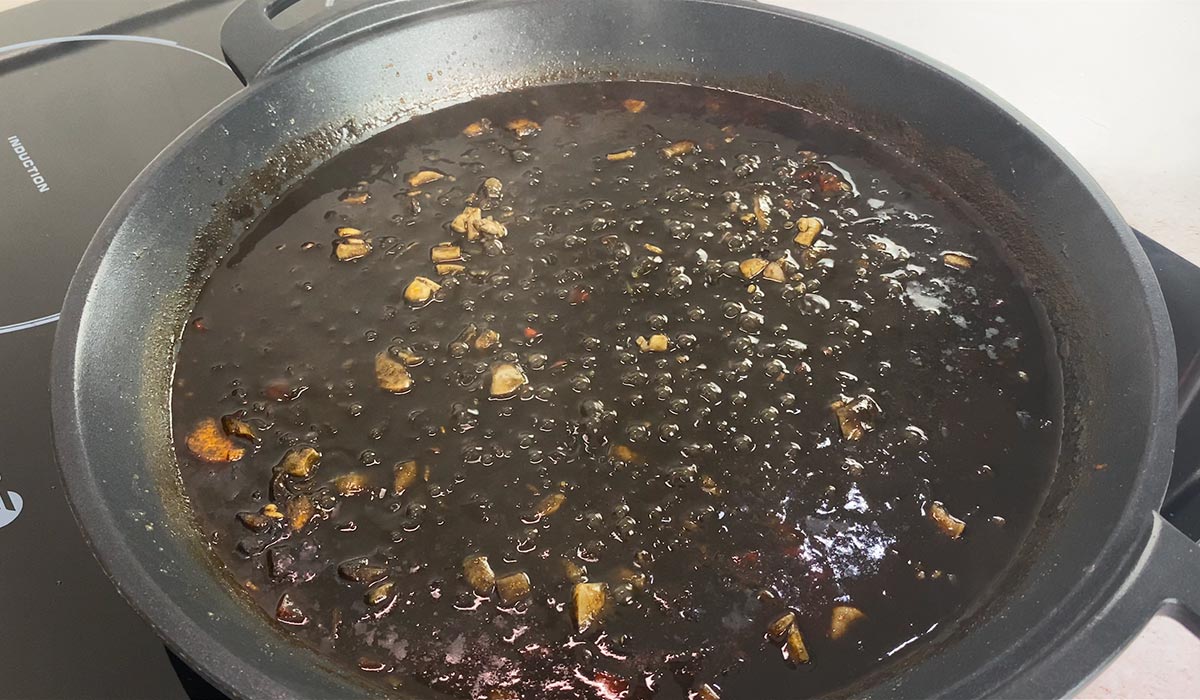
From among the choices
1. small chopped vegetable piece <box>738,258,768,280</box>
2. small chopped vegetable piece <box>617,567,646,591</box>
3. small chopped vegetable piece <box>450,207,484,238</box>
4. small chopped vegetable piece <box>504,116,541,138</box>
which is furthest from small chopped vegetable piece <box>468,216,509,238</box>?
small chopped vegetable piece <box>617,567,646,591</box>

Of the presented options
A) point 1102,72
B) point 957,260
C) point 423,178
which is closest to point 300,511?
point 423,178

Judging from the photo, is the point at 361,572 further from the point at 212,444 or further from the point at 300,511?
the point at 212,444

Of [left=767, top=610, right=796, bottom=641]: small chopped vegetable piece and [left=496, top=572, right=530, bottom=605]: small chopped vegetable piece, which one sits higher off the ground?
[left=767, top=610, right=796, bottom=641]: small chopped vegetable piece

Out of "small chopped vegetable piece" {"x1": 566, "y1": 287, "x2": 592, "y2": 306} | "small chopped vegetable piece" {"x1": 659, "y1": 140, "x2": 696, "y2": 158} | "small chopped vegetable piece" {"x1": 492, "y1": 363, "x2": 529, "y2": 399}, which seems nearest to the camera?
"small chopped vegetable piece" {"x1": 492, "y1": 363, "x2": 529, "y2": 399}

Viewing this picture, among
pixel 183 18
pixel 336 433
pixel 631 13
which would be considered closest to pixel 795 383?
pixel 336 433

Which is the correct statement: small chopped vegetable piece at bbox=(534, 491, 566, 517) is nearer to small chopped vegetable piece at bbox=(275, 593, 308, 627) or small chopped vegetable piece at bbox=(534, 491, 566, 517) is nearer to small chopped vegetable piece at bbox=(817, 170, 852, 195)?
small chopped vegetable piece at bbox=(275, 593, 308, 627)

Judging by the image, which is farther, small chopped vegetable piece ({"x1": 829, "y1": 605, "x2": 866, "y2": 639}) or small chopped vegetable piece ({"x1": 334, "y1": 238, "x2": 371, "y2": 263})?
small chopped vegetable piece ({"x1": 334, "y1": 238, "x2": 371, "y2": 263})

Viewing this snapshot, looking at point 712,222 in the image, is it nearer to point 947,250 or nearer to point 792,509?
point 947,250
